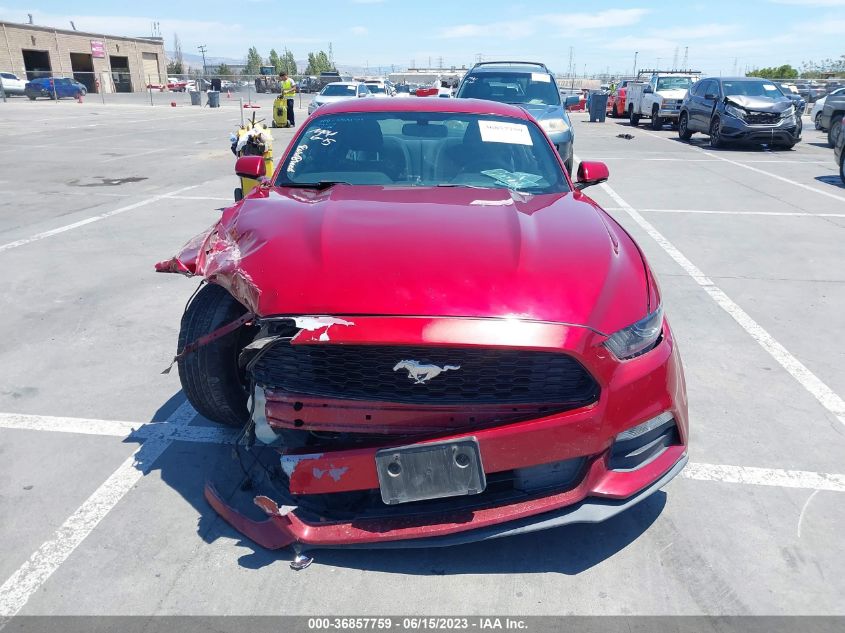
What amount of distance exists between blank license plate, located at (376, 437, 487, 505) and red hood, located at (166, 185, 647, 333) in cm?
45

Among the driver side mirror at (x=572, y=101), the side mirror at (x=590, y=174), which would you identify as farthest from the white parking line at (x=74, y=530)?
the driver side mirror at (x=572, y=101)

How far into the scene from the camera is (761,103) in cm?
1599

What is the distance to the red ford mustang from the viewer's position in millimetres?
2268

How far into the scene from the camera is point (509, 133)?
4164 millimetres

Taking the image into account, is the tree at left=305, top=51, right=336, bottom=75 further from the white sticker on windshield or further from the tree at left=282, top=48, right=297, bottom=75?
the white sticker on windshield

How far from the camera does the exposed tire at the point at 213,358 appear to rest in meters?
2.90

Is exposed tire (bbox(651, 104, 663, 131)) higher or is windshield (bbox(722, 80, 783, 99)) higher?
windshield (bbox(722, 80, 783, 99))

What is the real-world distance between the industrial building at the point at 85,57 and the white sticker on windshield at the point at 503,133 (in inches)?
1995

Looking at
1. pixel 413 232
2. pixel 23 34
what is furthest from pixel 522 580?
pixel 23 34

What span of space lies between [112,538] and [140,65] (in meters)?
77.9

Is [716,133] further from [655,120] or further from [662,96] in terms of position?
[655,120]

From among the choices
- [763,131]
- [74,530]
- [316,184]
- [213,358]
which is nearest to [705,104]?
[763,131]

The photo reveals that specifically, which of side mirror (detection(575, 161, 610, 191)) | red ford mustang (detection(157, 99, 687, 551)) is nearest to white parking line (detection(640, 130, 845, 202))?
side mirror (detection(575, 161, 610, 191))

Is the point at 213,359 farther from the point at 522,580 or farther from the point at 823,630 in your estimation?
the point at 823,630
